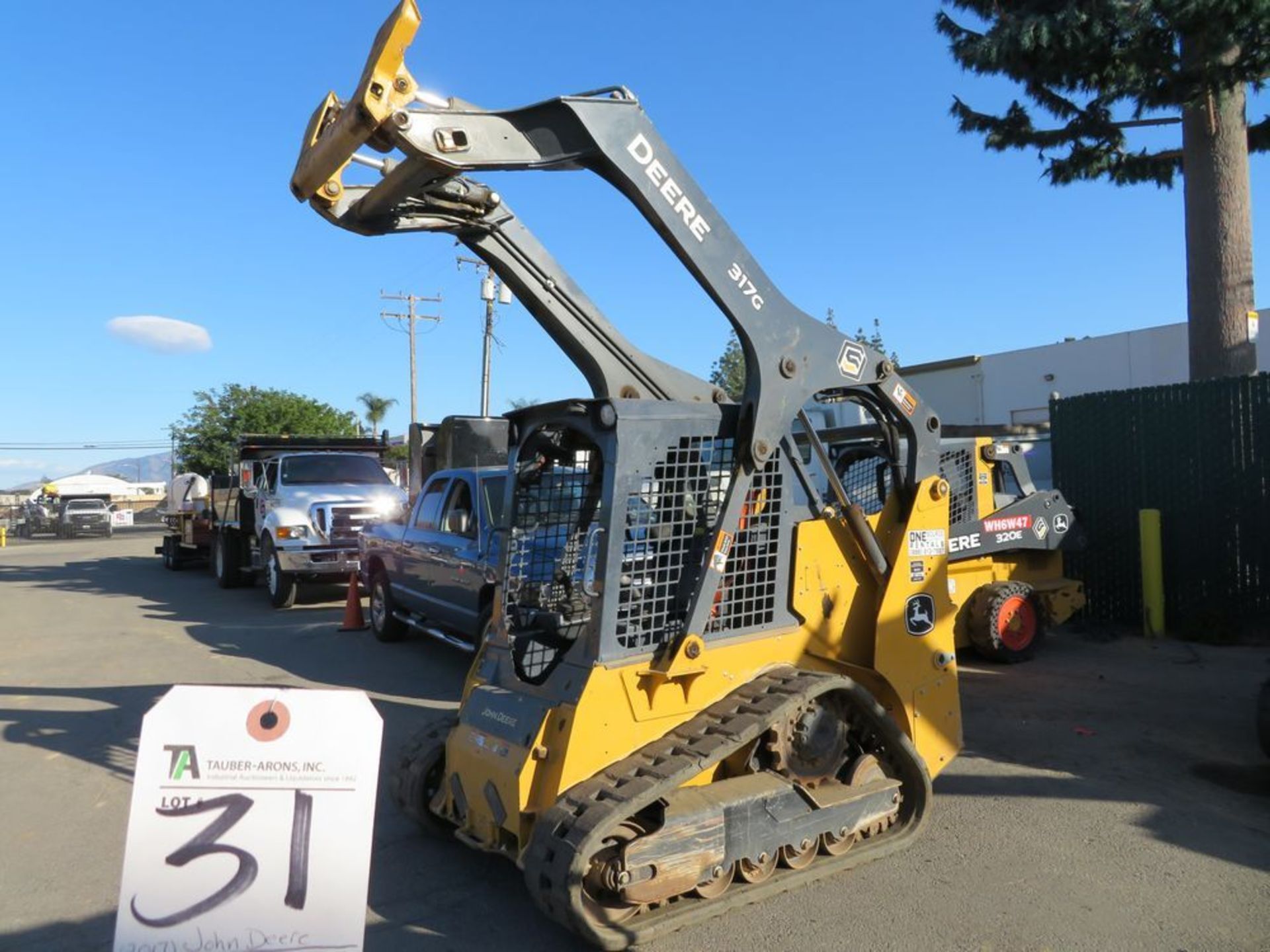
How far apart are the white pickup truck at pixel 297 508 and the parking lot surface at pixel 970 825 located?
12.5 feet

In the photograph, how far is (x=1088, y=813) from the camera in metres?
4.87

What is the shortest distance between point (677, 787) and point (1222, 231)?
11.1 meters

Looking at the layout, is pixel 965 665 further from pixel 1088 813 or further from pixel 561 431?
pixel 561 431

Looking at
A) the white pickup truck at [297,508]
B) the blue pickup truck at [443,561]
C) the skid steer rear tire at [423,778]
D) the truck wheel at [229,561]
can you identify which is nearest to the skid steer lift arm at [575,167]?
the skid steer rear tire at [423,778]

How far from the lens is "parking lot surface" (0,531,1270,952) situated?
3732 mm

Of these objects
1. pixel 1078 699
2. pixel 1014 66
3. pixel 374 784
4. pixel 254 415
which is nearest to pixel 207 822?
pixel 374 784

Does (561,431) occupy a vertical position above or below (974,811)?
above

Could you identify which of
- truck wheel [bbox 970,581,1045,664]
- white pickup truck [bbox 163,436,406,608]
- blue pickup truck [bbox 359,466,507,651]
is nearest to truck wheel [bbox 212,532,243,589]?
white pickup truck [bbox 163,436,406,608]

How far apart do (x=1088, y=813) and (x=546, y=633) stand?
3036 millimetres

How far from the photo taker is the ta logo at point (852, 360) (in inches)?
174

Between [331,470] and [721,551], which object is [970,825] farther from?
[331,470]

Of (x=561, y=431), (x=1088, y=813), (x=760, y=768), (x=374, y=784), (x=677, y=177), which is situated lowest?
(x=1088, y=813)

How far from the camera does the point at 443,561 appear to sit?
8.74m

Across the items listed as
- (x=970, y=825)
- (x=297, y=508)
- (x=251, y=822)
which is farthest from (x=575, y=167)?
(x=297, y=508)
